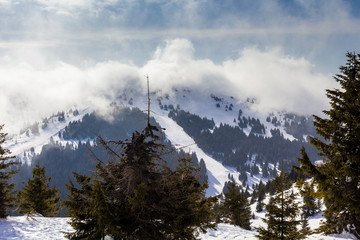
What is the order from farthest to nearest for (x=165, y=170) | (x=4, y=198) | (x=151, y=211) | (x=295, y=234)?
1. (x=4, y=198)
2. (x=295, y=234)
3. (x=165, y=170)
4. (x=151, y=211)

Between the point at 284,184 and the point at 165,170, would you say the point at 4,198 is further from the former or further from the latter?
the point at 284,184

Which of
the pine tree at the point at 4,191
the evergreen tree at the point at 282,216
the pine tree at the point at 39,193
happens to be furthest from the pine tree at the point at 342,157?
the pine tree at the point at 39,193

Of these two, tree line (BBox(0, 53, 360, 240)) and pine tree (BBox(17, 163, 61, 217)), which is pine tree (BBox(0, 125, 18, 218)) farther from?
tree line (BBox(0, 53, 360, 240))

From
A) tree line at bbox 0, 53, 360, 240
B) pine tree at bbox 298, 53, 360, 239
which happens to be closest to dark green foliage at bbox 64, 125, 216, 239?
tree line at bbox 0, 53, 360, 240

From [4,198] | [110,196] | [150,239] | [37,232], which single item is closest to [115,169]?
[110,196]

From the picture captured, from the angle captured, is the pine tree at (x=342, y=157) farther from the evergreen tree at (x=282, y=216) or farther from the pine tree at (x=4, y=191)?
the pine tree at (x=4, y=191)

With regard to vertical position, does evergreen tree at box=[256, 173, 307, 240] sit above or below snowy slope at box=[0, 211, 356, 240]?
above

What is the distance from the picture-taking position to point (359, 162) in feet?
31.2

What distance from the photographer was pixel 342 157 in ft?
33.2

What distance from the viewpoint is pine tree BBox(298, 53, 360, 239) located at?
950 cm

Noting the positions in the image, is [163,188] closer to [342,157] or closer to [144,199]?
[144,199]

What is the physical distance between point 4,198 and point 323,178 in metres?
22.7

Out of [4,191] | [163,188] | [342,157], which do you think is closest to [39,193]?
[4,191]

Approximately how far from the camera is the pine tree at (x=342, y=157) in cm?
950
